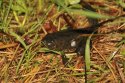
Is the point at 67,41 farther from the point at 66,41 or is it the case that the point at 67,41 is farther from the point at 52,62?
the point at 52,62

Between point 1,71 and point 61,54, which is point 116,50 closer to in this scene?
point 61,54

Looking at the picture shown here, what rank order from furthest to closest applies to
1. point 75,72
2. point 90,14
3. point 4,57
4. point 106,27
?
point 106,27 < point 4,57 < point 75,72 < point 90,14

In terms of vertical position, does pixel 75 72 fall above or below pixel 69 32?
below

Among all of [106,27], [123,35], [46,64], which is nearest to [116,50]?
[123,35]

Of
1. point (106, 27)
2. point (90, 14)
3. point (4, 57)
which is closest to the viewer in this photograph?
point (90, 14)

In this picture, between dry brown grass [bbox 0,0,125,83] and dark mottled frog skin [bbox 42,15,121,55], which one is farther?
dark mottled frog skin [bbox 42,15,121,55]

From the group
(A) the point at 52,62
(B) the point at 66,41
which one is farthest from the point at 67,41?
(A) the point at 52,62

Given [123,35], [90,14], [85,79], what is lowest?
[85,79]

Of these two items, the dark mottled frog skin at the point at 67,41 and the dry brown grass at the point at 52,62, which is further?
the dark mottled frog skin at the point at 67,41

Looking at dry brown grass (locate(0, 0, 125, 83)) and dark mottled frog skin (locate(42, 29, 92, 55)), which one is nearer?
dry brown grass (locate(0, 0, 125, 83))

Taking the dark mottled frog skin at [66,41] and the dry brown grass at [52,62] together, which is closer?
the dry brown grass at [52,62]

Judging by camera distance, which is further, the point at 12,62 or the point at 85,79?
the point at 12,62
